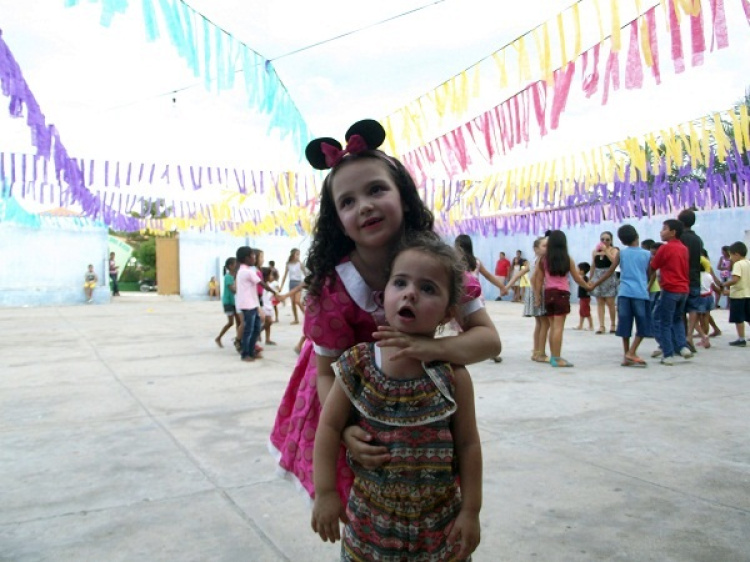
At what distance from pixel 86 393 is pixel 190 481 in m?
2.83

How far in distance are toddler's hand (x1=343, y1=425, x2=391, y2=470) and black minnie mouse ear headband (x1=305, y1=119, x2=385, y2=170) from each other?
0.70m

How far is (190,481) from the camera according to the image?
3178 mm

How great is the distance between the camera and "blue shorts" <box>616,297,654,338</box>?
257 inches

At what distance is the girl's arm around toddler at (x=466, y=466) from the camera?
142 centimetres

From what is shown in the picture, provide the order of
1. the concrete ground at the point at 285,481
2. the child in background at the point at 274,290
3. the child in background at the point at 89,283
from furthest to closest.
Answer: the child in background at the point at 89,283 < the child in background at the point at 274,290 < the concrete ground at the point at 285,481

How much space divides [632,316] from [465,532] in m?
5.81

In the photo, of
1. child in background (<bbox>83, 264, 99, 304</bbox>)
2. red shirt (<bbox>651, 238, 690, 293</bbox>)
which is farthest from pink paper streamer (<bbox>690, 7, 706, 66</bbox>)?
child in background (<bbox>83, 264, 99, 304</bbox>)

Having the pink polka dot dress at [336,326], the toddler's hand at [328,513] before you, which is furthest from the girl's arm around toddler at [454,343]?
the toddler's hand at [328,513]

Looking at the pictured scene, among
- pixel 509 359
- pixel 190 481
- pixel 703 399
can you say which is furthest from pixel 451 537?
pixel 509 359

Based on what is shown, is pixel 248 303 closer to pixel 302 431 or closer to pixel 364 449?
pixel 302 431

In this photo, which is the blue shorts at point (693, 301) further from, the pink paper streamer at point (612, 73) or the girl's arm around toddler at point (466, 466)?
the girl's arm around toddler at point (466, 466)

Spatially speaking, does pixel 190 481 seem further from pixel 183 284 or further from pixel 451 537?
pixel 183 284

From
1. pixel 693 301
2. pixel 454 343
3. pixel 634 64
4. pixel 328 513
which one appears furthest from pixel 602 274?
pixel 328 513

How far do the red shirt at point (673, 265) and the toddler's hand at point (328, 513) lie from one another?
608 cm
